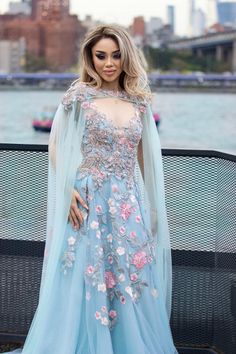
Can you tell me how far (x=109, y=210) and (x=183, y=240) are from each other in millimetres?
520

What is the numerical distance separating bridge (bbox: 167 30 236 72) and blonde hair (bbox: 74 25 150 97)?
7780cm

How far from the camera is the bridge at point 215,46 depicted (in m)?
83.0

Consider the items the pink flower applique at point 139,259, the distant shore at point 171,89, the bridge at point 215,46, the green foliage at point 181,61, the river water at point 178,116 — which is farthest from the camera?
the bridge at point 215,46

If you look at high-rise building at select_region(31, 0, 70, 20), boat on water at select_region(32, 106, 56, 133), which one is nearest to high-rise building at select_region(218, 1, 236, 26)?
high-rise building at select_region(31, 0, 70, 20)

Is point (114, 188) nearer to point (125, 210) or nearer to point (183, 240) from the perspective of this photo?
point (125, 210)

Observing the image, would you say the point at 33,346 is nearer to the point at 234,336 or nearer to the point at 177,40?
the point at 234,336

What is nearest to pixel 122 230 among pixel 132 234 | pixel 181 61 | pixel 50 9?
pixel 132 234

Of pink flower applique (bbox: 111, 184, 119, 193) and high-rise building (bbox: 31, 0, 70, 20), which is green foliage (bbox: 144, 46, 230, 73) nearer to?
high-rise building (bbox: 31, 0, 70, 20)

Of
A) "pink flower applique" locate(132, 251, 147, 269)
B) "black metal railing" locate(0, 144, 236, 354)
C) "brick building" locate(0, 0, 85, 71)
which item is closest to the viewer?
"pink flower applique" locate(132, 251, 147, 269)

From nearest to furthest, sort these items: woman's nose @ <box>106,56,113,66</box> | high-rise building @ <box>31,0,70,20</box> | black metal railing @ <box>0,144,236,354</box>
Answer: woman's nose @ <box>106,56,113,66</box>, black metal railing @ <box>0,144,236,354</box>, high-rise building @ <box>31,0,70,20</box>

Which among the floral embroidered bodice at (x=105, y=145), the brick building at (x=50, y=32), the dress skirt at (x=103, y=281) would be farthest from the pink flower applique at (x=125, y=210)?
the brick building at (x=50, y=32)

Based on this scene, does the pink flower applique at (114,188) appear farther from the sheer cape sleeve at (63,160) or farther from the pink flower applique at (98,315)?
the pink flower applique at (98,315)

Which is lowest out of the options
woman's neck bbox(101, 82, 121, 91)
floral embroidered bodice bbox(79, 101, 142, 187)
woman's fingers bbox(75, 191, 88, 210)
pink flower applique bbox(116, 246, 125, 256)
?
pink flower applique bbox(116, 246, 125, 256)

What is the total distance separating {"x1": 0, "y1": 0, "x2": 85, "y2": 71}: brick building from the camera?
89.5m
